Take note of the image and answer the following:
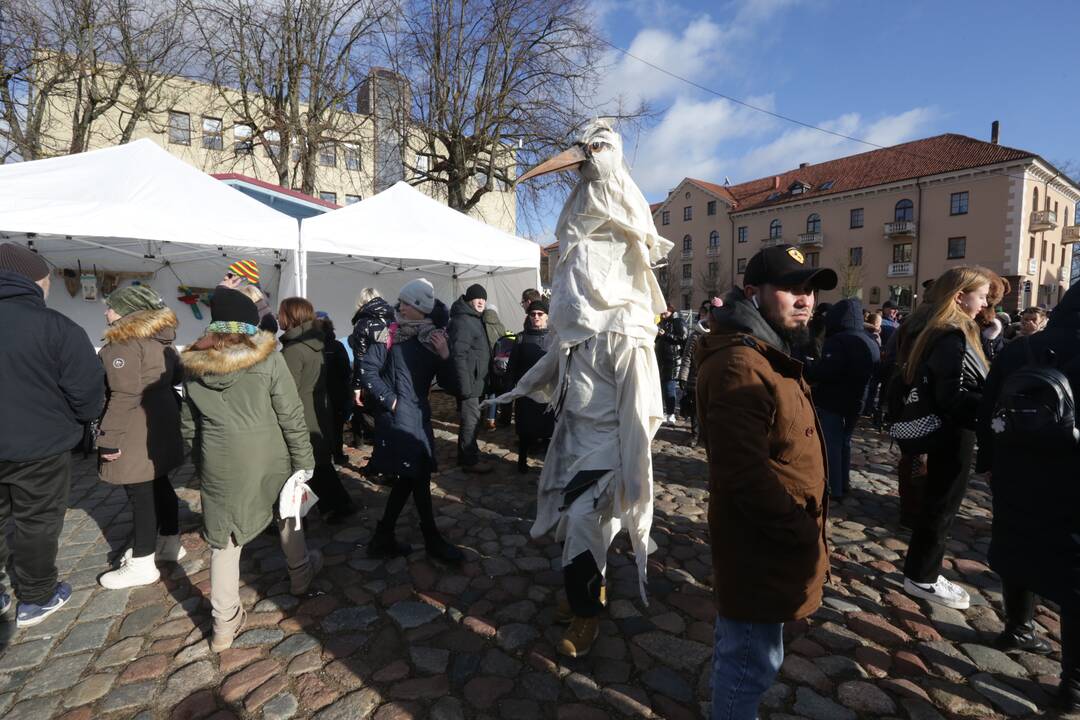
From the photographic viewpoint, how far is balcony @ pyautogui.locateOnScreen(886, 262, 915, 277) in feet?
118

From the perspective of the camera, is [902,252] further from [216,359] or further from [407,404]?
[216,359]

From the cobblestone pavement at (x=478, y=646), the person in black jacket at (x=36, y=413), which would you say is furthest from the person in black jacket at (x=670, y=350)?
the person in black jacket at (x=36, y=413)

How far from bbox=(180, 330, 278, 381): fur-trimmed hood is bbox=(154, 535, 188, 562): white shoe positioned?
1616mm

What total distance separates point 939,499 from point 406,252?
6.80 m

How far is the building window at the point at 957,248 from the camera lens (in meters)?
33.7

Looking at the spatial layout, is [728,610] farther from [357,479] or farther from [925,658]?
[357,479]

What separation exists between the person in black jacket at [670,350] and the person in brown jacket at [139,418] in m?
5.78

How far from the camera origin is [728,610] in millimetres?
1754

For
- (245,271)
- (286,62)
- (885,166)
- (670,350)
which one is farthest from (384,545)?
(885,166)

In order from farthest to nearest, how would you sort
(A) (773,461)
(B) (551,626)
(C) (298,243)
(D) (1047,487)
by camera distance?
(C) (298,243)
(B) (551,626)
(D) (1047,487)
(A) (773,461)

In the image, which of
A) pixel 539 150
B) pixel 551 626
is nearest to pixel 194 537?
pixel 551 626

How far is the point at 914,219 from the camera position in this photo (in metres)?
35.5

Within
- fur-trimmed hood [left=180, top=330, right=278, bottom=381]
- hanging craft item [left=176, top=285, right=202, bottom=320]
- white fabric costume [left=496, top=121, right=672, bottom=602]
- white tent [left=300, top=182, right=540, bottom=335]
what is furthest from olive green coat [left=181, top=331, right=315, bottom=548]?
hanging craft item [left=176, top=285, right=202, bottom=320]

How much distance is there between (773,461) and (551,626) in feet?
5.91
